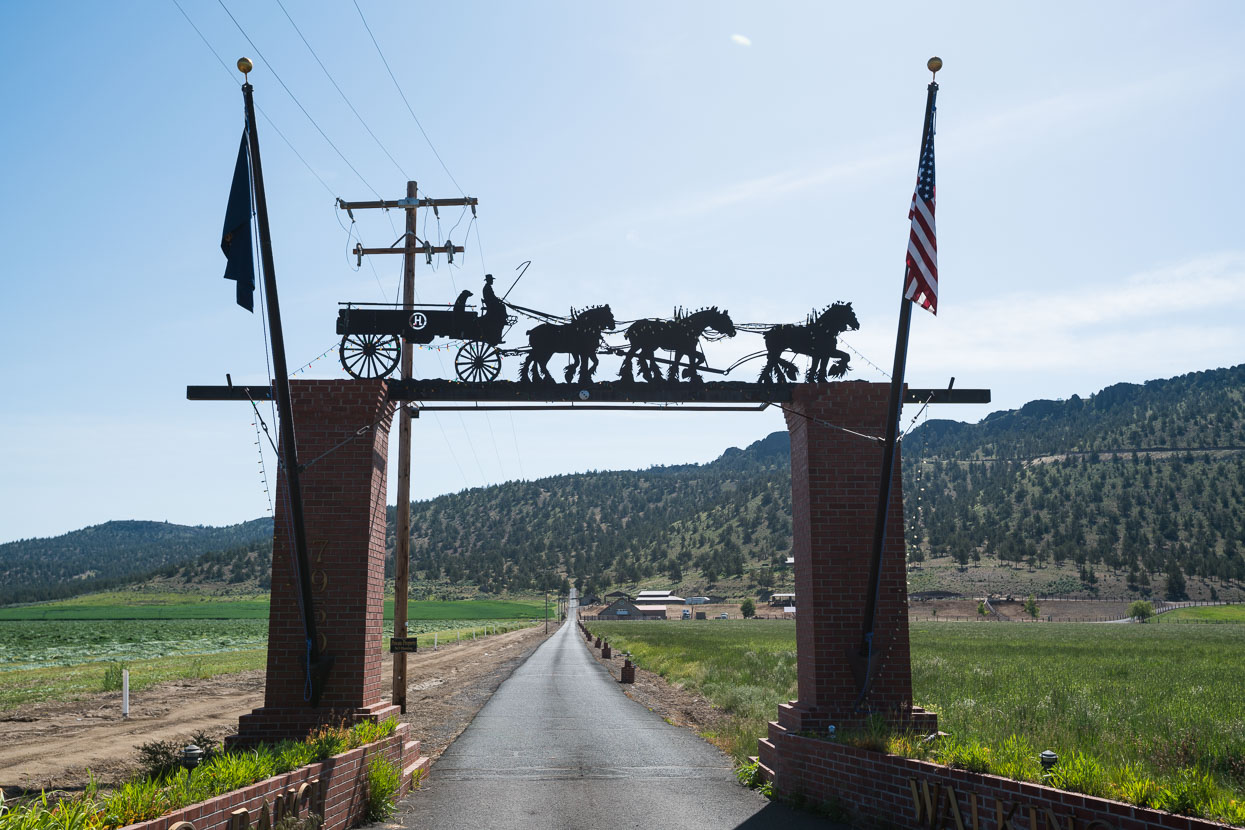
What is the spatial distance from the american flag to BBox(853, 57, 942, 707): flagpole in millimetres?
88

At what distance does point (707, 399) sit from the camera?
12141mm

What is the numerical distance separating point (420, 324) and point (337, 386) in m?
2.14

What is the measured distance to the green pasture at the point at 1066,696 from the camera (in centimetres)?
1344

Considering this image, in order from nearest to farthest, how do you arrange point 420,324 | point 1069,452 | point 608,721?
1. point 420,324
2. point 608,721
3. point 1069,452

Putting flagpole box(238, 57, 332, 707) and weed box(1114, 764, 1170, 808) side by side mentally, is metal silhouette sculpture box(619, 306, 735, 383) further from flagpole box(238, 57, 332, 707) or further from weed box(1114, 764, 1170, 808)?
weed box(1114, 764, 1170, 808)

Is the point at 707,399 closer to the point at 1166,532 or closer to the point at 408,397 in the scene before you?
the point at 408,397

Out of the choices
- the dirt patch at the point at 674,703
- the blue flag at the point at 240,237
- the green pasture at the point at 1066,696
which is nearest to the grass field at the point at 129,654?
the dirt patch at the point at 674,703

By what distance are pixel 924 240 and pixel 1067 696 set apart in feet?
55.1

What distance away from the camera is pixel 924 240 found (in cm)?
945

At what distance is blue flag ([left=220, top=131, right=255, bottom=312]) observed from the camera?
8.98 meters

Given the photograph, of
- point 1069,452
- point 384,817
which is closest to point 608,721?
point 384,817

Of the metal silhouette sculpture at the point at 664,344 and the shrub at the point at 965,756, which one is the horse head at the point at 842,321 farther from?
the shrub at the point at 965,756

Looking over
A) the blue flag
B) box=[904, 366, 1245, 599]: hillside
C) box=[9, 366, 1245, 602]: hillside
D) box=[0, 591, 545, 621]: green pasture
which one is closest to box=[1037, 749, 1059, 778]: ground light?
the blue flag

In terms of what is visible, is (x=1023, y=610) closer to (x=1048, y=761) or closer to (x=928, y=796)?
(x=928, y=796)
